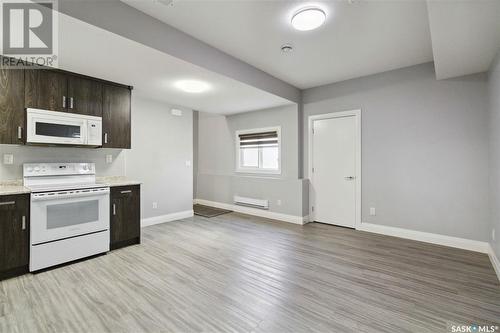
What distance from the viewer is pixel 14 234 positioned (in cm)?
255

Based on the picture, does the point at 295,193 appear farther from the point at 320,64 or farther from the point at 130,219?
the point at 130,219

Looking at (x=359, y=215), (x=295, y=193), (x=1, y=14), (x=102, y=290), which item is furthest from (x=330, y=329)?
(x=1, y=14)

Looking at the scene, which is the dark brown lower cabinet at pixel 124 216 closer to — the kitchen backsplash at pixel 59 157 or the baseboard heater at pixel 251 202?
the kitchen backsplash at pixel 59 157

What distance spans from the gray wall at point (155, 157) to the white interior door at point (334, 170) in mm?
2782

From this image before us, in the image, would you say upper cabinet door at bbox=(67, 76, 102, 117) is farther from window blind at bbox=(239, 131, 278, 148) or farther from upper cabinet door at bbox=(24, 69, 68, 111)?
window blind at bbox=(239, 131, 278, 148)

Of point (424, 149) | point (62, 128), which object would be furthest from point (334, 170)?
point (62, 128)

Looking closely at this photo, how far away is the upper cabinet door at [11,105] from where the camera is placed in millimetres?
2711

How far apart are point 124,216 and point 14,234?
3.80ft

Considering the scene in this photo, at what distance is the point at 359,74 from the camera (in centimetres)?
409

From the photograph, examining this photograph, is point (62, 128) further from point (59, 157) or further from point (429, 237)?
point (429, 237)


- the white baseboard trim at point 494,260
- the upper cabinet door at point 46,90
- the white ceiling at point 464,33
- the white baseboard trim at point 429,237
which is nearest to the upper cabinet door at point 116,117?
the upper cabinet door at point 46,90

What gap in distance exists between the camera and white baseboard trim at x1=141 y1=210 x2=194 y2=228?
→ 14.9ft

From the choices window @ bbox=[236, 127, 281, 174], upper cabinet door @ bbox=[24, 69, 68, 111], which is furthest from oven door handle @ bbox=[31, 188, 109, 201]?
window @ bbox=[236, 127, 281, 174]

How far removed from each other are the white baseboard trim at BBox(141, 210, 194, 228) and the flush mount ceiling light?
2.56m
